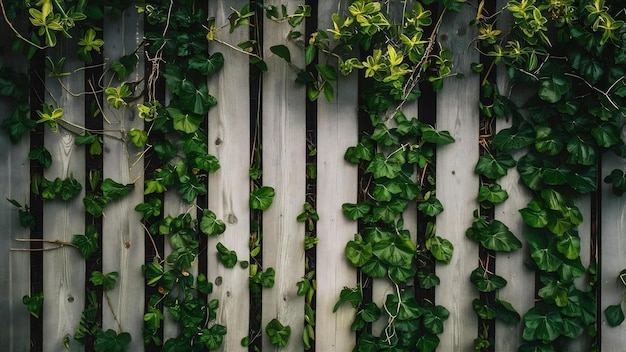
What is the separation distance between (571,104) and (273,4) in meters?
1.11

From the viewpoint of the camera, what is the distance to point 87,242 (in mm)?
2355

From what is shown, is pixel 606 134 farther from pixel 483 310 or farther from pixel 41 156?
pixel 41 156

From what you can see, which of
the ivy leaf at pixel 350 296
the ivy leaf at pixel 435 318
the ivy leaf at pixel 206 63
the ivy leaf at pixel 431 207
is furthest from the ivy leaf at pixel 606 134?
the ivy leaf at pixel 206 63

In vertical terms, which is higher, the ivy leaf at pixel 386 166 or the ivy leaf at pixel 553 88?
the ivy leaf at pixel 553 88

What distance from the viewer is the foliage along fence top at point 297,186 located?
229 cm

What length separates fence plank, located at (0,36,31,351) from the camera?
7.79 feet

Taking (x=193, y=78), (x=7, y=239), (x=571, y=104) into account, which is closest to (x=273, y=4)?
(x=193, y=78)

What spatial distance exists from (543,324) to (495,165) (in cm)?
59

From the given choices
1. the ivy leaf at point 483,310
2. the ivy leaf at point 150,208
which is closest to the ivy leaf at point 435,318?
the ivy leaf at point 483,310

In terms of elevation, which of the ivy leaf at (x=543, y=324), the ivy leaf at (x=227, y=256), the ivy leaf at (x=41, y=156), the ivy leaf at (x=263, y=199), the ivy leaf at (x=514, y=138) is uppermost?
the ivy leaf at (x=514, y=138)

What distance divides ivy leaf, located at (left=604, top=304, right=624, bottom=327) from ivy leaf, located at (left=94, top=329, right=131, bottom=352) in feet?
5.73

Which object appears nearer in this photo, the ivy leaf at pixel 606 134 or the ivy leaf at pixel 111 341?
the ivy leaf at pixel 606 134

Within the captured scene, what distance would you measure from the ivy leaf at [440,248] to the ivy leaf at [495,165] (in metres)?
0.28

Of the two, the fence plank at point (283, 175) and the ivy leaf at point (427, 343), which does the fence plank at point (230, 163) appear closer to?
the fence plank at point (283, 175)
